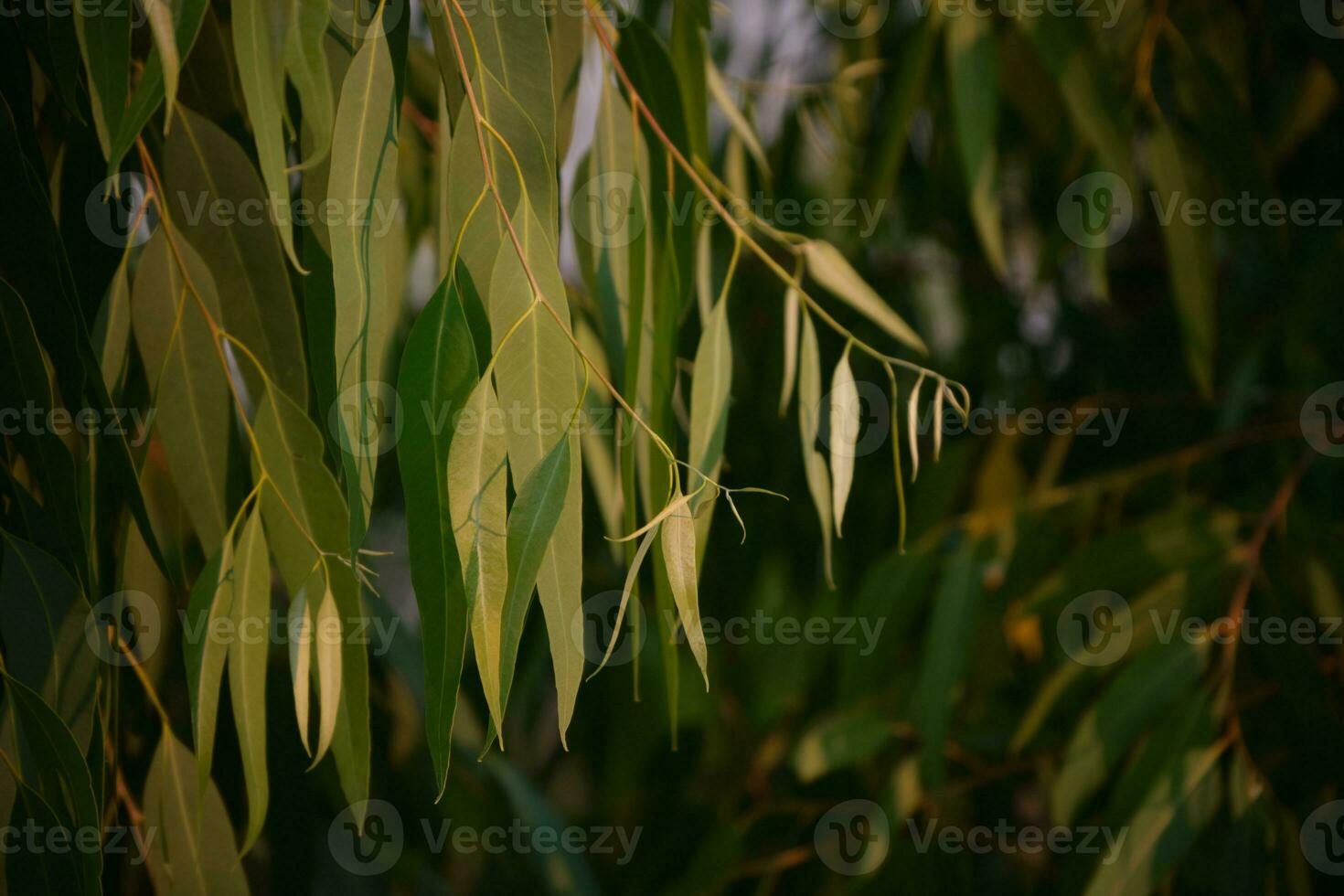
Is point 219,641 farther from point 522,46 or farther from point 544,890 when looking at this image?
point 544,890

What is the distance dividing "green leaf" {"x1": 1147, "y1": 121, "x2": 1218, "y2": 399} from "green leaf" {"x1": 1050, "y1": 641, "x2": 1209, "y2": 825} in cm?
22

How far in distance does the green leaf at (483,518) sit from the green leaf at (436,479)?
0.04 feet

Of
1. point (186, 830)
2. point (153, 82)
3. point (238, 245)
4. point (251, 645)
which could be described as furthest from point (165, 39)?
point (186, 830)

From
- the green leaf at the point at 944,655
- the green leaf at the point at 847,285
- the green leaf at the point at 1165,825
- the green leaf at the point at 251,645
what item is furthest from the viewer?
the green leaf at the point at 944,655

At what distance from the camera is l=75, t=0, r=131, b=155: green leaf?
42 cm

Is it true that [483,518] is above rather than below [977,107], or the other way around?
below

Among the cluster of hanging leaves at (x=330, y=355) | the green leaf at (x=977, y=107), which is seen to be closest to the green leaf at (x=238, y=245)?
the cluster of hanging leaves at (x=330, y=355)

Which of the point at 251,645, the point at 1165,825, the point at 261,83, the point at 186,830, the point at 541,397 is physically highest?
the point at 261,83

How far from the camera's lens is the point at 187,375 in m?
0.50

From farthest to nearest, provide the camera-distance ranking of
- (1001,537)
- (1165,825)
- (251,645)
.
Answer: (1001,537), (1165,825), (251,645)

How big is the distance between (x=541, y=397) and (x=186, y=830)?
324 mm

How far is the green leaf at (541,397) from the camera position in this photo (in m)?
0.38

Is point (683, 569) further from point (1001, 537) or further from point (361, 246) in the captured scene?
point (1001, 537)

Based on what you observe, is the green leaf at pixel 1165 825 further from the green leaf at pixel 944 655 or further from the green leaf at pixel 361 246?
the green leaf at pixel 361 246
